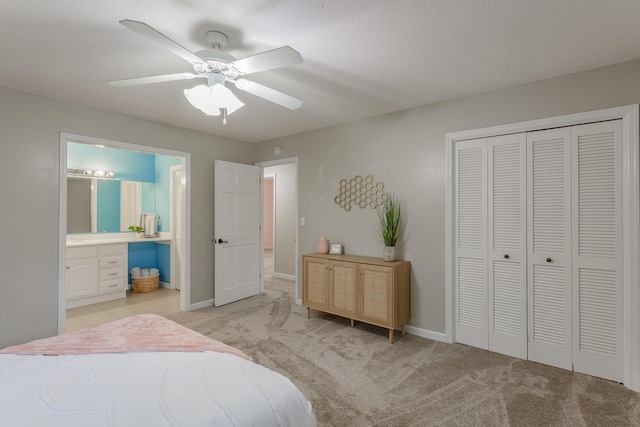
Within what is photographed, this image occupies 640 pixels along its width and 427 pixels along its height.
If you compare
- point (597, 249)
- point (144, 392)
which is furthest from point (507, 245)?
point (144, 392)

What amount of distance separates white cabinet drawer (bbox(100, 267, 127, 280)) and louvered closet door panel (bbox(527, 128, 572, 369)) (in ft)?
16.7

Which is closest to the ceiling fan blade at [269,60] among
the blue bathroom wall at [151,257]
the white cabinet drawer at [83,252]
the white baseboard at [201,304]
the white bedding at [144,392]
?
the white bedding at [144,392]

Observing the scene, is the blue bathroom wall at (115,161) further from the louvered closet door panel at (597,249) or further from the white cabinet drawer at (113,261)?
the louvered closet door panel at (597,249)

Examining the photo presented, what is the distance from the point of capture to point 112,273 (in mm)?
4559

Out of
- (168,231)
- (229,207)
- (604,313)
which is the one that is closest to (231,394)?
(604,313)

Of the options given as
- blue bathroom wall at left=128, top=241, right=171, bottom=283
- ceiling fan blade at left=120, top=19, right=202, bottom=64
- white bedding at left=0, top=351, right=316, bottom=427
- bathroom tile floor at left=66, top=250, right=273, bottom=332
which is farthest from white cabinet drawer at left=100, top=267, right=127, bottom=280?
ceiling fan blade at left=120, top=19, right=202, bottom=64

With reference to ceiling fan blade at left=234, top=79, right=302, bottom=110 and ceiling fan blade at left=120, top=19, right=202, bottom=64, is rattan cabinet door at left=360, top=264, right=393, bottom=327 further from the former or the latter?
ceiling fan blade at left=120, top=19, right=202, bottom=64

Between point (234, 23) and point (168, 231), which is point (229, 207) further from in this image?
point (234, 23)

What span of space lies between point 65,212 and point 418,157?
11.6 ft

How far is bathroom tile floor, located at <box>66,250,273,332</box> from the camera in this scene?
3.68 metres

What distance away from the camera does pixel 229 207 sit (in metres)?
4.39

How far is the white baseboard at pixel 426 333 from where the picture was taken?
3120 mm

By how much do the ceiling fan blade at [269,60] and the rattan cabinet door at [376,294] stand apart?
210 cm

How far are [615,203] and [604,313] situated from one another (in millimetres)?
838
